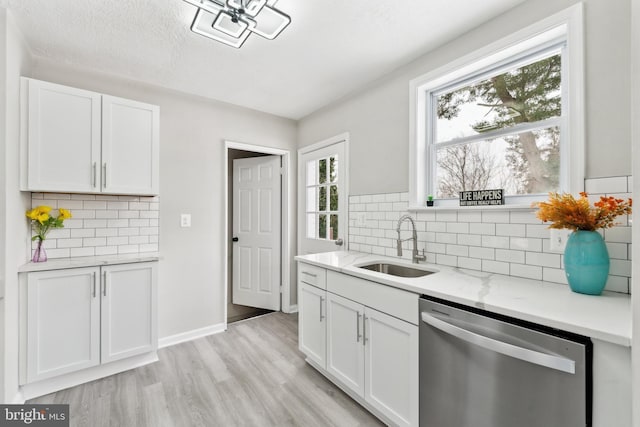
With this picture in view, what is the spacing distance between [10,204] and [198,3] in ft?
5.47

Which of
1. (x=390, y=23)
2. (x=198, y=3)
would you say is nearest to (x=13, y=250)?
(x=198, y=3)

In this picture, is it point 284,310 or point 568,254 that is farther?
point 284,310

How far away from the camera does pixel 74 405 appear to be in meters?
1.82

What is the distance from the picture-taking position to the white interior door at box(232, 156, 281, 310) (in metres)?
3.50

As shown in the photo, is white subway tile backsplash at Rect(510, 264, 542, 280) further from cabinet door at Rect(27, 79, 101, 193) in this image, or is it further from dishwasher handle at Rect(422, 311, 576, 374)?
cabinet door at Rect(27, 79, 101, 193)

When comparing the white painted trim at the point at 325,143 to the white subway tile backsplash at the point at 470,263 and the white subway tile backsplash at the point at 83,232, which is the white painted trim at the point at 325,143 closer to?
the white subway tile backsplash at the point at 470,263

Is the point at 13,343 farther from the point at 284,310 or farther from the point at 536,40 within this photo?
the point at 536,40

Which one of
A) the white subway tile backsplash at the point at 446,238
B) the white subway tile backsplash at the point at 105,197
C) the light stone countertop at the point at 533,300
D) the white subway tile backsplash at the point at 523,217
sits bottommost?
the light stone countertop at the point at 533,300

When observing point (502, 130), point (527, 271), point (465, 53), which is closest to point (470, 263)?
point (527, 271)

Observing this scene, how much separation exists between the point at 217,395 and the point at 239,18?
2.45m

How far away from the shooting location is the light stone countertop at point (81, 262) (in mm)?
1872

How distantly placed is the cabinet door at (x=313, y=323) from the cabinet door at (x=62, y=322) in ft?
5.10

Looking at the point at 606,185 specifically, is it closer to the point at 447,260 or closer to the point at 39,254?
the point at 447,260

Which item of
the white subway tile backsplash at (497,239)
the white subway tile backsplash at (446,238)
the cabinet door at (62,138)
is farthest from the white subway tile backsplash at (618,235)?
the cabinet door at (62,138)
